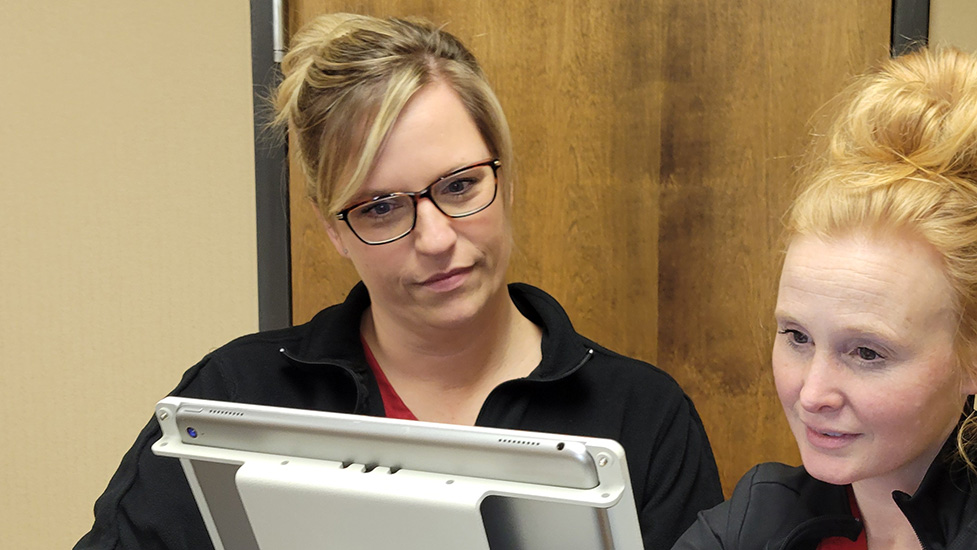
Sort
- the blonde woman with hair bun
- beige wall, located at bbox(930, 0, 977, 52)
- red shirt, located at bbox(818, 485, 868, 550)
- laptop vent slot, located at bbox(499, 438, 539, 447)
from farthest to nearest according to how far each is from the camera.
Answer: beige wall, located at bbox(930, 0, 977, 52) < red shirt, located at bbox(818, 485, 868, 550) < the blonde woman with hair bun < laptop vent slot, located at bbox(499, 438, 539, 447)

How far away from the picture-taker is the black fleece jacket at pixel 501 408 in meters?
1.21

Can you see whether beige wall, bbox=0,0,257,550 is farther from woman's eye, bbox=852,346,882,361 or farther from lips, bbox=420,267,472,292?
woman's eye, bbox=852,346,882,361

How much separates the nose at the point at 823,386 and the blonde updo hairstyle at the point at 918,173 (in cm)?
11

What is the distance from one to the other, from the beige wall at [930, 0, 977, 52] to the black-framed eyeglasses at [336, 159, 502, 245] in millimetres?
983

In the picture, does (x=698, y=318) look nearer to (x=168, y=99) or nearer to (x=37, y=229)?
(x=168, y=99)

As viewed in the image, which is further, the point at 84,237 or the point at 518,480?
the point at 84,237

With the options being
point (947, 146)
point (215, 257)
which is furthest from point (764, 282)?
point (215, 257)

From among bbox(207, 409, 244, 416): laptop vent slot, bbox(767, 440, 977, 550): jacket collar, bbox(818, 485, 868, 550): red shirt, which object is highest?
bbox(207, 409, 244, 416): laptop vent slot

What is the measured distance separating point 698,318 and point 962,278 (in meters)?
1.04

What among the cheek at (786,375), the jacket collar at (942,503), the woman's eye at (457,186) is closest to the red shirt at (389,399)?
the woman's eye at (457,186)

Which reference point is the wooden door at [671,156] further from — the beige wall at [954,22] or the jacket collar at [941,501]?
the jacket collar at [941,501]

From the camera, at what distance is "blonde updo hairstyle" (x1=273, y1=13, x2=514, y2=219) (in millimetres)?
1205

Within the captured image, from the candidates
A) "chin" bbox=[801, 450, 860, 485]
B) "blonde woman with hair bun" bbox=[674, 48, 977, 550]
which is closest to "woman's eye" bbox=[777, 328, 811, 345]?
"blonde woman with hair bun" bbox=[674, 48, 977, 550]

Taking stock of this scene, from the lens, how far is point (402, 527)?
766 mm
